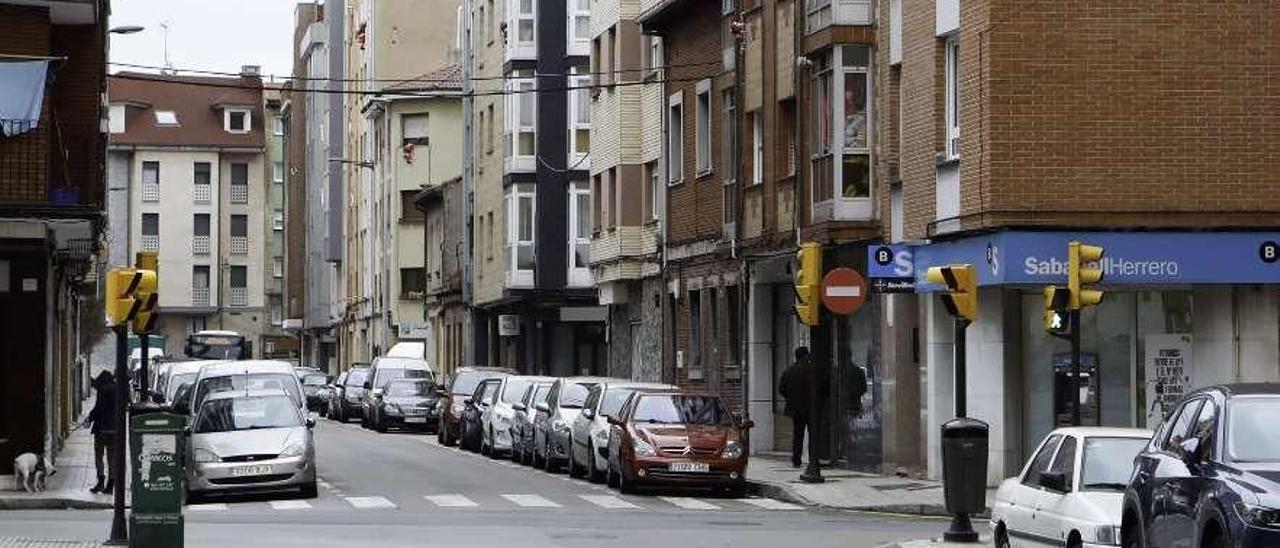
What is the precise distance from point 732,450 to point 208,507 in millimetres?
6673

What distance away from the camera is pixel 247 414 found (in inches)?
1298

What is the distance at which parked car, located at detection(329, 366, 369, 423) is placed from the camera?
2719 inches

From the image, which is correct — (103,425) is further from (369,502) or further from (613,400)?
(613,400)

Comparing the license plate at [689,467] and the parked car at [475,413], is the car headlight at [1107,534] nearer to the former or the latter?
the license plate at [689,467]

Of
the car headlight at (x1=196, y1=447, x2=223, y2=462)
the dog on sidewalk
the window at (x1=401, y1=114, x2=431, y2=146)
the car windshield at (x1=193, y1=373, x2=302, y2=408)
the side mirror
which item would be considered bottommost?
the dog on sidewalk

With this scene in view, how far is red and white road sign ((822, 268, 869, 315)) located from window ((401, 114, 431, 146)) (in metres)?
58.0

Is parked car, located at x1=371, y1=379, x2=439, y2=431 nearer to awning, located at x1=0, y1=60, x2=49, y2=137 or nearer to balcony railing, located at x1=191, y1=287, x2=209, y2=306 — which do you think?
awning, located at x1=0, y1=60, x2=49, y2=137

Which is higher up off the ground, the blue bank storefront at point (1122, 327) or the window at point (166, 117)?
the window at point (166, 117)

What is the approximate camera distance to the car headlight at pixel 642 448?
33.1m

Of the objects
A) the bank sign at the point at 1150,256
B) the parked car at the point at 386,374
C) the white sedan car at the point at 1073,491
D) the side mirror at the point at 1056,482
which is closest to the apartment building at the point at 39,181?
the bank sign at the point at 1150,256

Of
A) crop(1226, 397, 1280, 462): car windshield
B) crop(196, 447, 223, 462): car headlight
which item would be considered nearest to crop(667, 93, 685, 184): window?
crop(196, 447, 223, 462): car headlight

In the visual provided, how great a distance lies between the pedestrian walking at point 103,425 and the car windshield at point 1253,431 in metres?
20.2

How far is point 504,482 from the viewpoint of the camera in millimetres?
36750

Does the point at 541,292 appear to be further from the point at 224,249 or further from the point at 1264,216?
the point at 224,249
